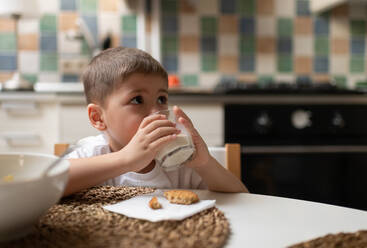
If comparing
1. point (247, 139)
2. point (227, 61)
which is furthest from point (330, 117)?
point (227, 61)

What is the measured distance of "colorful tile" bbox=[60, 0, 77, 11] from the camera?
251 cm

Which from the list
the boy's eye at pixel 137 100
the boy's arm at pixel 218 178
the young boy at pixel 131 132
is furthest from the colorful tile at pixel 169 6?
the boy's arm at pixel 218 178

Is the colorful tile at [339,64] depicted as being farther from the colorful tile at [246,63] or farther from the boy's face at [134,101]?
the boy's face at [134,101]

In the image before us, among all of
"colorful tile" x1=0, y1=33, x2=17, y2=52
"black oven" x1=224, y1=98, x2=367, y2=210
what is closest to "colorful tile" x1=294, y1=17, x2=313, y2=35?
"black oven" x1=224, y1=98, x2=367, y2=210

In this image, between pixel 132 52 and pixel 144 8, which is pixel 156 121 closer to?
pixel 132 52

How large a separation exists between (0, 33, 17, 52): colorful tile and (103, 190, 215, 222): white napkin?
222 centimetres

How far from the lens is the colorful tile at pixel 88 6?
99.3 inches

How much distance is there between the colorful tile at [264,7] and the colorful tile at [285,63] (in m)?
0.32

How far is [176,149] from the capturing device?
0.70 metres

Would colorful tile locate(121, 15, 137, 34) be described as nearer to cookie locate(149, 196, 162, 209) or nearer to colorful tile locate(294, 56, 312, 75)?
colorful tile locate(294, 56, 312, 75)

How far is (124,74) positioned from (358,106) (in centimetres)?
141

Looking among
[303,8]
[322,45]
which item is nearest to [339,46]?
[322,45]

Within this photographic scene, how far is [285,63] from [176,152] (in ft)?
7.06

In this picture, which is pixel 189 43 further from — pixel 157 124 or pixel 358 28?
pixel 157 124
